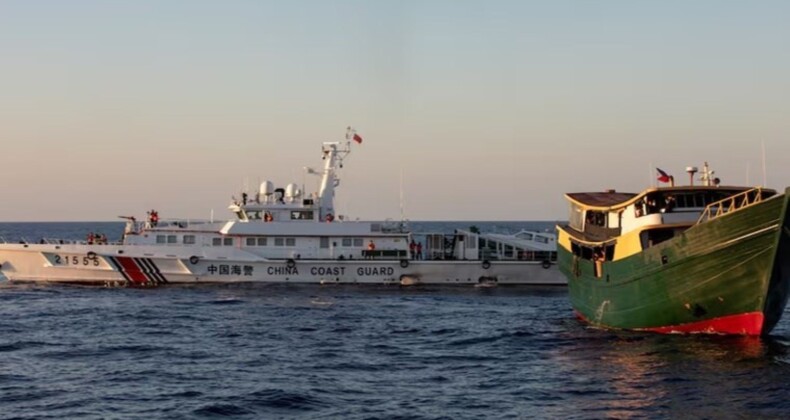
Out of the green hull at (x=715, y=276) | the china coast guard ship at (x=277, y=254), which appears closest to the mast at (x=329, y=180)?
the china coast guard ship at (x=277, y=254)

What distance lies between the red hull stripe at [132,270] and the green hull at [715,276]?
32019 millimetres

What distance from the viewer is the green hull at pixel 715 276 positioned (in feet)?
101

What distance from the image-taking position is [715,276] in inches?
1265

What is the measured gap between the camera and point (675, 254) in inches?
1297

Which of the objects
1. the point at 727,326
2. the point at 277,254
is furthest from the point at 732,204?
the point at 277,254

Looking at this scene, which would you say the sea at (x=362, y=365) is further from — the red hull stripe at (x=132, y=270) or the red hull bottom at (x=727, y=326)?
the red hull stripe at (x=132, y=270)

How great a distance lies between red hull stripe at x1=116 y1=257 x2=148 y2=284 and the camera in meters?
56.7

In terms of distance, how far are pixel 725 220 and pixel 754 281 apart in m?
2.48

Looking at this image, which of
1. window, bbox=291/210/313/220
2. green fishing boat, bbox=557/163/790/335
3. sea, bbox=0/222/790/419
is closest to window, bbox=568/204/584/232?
green fishing boat, bbox=557/163/790/335

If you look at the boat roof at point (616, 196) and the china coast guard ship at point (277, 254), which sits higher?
the boat roof at point (616, 196)

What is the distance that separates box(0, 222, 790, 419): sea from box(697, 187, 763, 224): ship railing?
463cm

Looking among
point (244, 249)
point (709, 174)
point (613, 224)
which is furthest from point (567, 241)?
point (244, 249)

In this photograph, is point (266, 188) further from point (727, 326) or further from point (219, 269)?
point (727, 326)

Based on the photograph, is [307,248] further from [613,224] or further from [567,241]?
[613,224]
